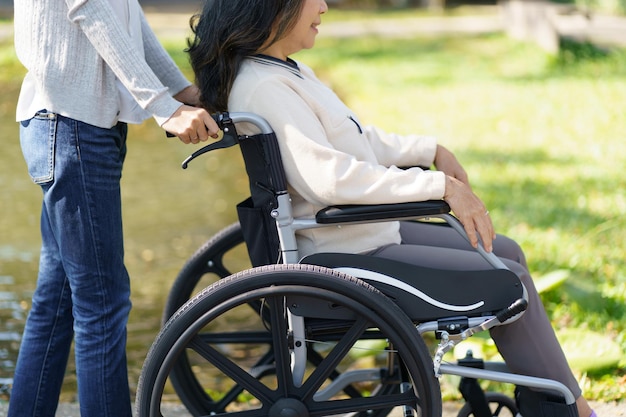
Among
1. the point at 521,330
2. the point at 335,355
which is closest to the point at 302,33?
the point at 335,355

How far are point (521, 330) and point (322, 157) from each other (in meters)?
0.66

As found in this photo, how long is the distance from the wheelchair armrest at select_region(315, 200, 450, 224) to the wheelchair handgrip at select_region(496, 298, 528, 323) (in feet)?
0.91

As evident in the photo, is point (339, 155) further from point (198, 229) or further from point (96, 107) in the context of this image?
point (198, 229)

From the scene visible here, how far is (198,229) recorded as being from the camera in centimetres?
556

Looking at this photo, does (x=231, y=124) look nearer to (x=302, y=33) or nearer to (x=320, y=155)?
(x=320, y=155)

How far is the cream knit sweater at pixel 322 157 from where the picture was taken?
239cm

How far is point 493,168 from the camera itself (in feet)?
19.7

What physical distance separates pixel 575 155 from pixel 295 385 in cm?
431

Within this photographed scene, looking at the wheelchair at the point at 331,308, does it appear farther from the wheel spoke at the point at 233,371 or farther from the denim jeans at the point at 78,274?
the denim jeans at the point at 78,274

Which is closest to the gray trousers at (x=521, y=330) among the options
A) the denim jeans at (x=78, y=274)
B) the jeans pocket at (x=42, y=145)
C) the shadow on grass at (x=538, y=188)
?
the denim jeans at (x=78, y=274)

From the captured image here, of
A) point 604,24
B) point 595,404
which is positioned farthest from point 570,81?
point 595,404

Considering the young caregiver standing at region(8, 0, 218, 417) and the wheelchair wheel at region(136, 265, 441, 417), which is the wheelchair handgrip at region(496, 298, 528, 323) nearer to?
the wheelchair wheel at region(136, 265, 441, 417)

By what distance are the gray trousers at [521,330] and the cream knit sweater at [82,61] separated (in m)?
0.72

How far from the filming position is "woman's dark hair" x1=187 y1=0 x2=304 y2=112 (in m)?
2.48
